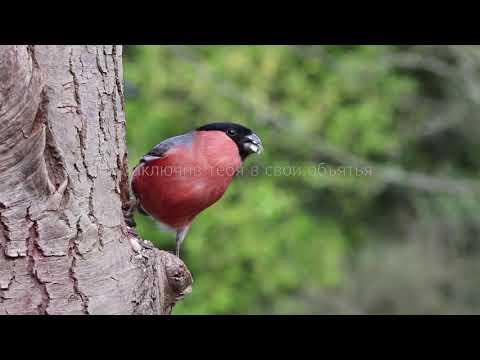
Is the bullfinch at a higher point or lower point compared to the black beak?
lower

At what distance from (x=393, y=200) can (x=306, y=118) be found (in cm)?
194

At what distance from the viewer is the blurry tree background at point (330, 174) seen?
5523mm

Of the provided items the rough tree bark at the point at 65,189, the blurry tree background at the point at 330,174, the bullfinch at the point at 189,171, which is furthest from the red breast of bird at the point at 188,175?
the blurry tree background at the point at 330,174

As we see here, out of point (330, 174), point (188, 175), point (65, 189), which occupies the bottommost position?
point (330, 174)

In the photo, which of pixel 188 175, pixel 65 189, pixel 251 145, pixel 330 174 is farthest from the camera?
pixel 330 174

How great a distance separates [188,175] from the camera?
9.41 ft

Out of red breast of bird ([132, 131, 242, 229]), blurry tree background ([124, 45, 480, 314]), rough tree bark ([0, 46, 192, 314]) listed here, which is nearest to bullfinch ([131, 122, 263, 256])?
red breast of bird ([132, 131, 242, 229])

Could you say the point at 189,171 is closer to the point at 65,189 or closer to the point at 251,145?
the point at 251,145

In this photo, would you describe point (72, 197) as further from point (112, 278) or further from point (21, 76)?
point (21, 76)

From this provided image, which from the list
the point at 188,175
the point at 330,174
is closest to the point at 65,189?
the point at 188,175

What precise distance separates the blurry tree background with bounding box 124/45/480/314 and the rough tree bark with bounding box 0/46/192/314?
2759mm

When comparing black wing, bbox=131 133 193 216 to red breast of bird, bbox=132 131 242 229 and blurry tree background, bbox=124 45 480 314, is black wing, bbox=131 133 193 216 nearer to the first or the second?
red breast of bird, bbox=132 131 242 229

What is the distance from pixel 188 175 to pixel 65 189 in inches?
39.6

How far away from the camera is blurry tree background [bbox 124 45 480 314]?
5.52m
